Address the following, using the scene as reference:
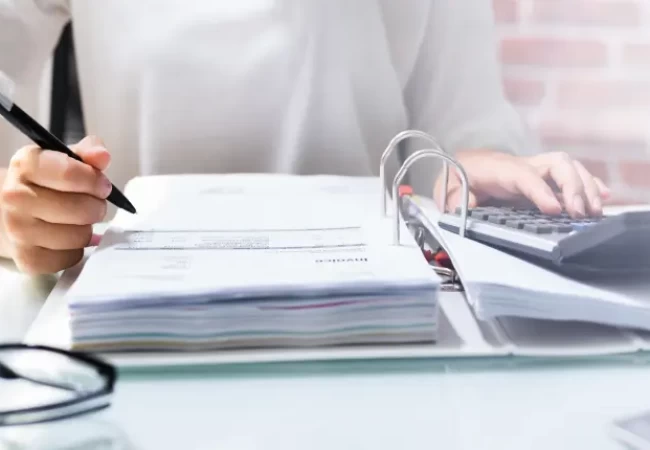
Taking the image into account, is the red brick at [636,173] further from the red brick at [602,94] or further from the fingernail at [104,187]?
the fingernail at [104,187]

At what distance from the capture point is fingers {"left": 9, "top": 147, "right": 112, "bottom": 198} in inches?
17.5

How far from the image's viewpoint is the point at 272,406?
322 millimetres

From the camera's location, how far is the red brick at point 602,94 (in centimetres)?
114

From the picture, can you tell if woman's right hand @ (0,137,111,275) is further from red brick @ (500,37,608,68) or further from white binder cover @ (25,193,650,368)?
red brick @ (500,37,608,68)

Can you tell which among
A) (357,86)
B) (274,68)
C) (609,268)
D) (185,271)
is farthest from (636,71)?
(185,271)

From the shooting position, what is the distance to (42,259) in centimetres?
47

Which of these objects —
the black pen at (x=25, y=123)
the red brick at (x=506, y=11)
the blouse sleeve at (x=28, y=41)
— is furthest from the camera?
the red brick at (x=506, y=11)

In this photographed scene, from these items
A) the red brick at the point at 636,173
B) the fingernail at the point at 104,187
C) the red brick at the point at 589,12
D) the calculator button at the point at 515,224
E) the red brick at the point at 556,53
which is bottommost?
the calculator button at the point at 515,224

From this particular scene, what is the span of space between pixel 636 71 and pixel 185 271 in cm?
101

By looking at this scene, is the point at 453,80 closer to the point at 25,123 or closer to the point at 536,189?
the point at 536,189

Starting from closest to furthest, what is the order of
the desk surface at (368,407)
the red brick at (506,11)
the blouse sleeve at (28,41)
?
the desk surface at (368,407), the blouse sleeve at (28,41), the red brick at (506,11)

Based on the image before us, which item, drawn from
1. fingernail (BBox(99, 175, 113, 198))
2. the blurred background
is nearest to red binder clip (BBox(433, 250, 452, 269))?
fingernail (BBox(99, 175, 113, 198))

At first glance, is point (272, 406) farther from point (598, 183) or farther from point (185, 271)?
point (598, 183)

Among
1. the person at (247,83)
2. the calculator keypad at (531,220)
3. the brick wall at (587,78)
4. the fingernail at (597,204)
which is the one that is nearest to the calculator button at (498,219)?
the calculator keypad at (531,220)
